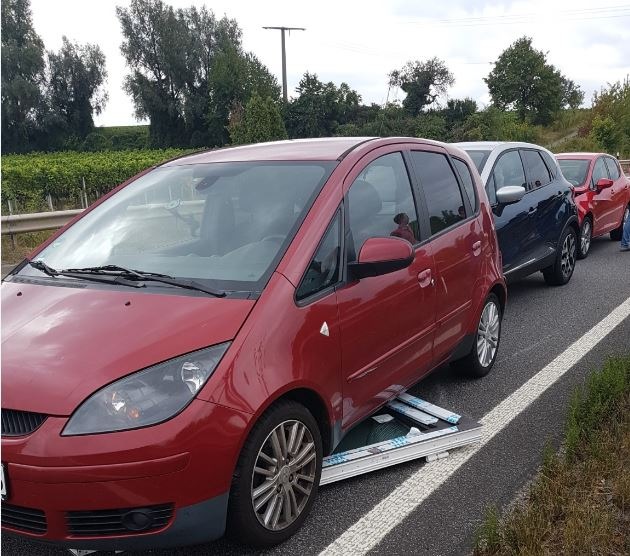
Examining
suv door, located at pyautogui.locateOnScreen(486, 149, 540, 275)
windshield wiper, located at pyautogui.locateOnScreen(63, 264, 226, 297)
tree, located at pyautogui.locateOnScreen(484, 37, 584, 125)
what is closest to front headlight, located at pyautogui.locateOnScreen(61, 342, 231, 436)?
windshield wiper, located at pyautogui.locateOnScreen(63, 264, 226, 297)

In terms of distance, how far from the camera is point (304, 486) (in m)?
2.91

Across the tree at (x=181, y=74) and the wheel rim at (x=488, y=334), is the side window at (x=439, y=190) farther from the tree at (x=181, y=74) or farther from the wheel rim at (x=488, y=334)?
the tree at (x=181, y=74)

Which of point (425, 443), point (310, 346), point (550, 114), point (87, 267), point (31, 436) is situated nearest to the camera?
point (31, 436)

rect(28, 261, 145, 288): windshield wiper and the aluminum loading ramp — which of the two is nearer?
rect(28, 261, 145, 288): windshield wiper

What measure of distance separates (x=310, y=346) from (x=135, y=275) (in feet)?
2.86

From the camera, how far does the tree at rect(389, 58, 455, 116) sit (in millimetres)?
72188

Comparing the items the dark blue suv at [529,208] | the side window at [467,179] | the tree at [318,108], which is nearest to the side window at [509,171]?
the dark blue suv at [529,208]

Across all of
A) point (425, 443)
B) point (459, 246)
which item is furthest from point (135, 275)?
point (459, 246)

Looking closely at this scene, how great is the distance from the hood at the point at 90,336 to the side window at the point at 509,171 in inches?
191

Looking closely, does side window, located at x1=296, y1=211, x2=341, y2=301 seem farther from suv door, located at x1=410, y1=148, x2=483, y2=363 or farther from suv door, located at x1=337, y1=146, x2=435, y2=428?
suv door, located at x1=410, y1=148, x2=483, y2=363

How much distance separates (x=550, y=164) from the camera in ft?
26.2

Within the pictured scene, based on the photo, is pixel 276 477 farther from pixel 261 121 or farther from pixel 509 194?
pixel 261 121

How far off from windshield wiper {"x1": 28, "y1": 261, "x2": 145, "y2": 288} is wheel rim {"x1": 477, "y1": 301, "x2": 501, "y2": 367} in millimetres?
2615

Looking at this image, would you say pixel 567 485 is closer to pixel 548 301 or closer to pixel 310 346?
pixel 310 346
